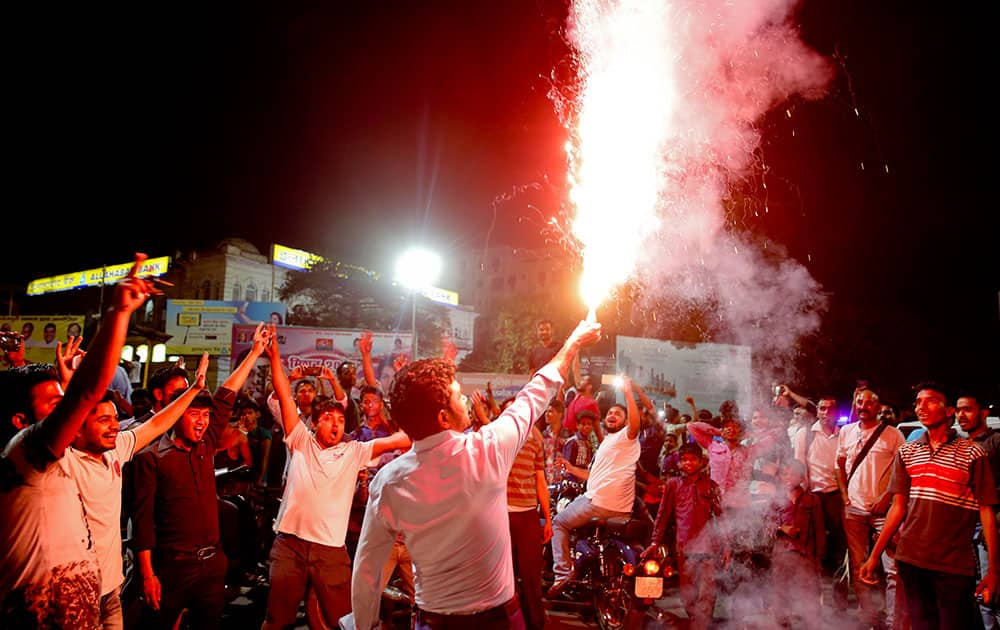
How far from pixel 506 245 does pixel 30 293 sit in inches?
2043

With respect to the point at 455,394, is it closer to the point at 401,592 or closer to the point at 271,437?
the point at 401,592

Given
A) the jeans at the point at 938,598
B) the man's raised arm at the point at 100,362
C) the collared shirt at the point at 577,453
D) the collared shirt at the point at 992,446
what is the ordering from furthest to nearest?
the collared shirt at the point at 577,453, the collared shirt at the point at 992,446, the jeans at the point at 938,598, the man's raised arm at the point at 100,362

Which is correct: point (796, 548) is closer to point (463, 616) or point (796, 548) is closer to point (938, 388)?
point (938, 388)

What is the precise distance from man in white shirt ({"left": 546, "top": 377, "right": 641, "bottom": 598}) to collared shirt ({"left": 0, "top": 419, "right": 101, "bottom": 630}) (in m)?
4.97

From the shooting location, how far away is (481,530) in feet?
9.77

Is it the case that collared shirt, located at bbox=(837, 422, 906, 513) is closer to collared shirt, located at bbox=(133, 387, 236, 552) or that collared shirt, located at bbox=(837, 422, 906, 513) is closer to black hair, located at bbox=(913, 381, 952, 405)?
black hair, located at bbox=(913, 381, 952, 405)

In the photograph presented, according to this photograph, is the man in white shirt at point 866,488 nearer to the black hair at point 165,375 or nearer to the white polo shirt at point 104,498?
the white polo shirt at point 104,498

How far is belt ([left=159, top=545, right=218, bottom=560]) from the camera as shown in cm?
439

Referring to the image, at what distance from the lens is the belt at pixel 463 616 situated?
2.97m

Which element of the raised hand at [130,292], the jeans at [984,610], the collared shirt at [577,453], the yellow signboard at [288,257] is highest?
the yellow signboard at [288,257]

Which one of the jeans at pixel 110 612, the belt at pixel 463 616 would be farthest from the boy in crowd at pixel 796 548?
the jeans at pixel 110 612

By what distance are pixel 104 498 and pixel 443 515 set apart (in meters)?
2.37

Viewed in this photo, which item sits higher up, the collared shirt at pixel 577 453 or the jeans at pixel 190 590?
the collared shirt at pixel 577 453

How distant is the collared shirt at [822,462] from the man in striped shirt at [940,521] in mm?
2741
